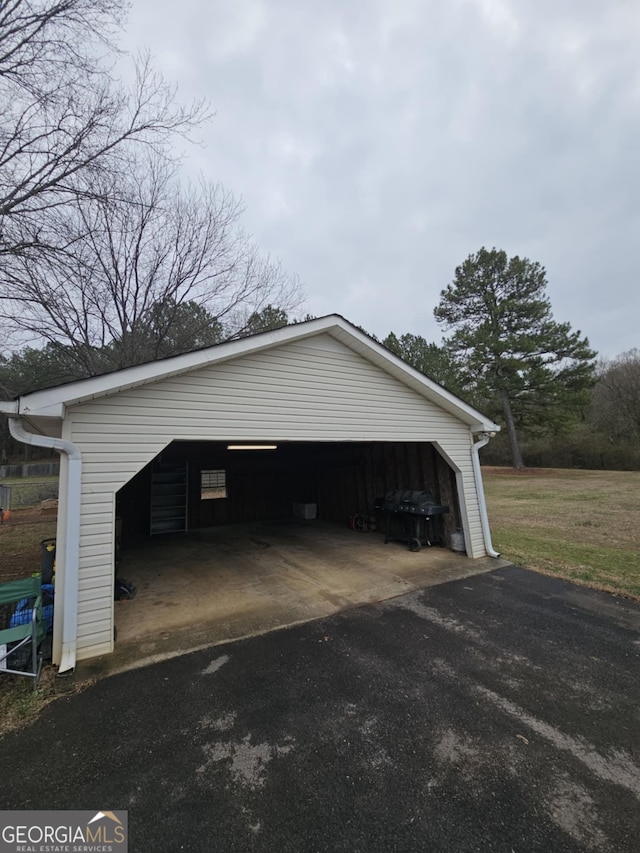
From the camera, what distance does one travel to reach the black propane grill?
6691 millimetres

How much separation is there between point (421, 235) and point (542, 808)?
78.1 feet

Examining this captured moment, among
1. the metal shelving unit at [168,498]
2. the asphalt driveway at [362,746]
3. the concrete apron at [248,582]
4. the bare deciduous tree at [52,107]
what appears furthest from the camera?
the metal shelving unit at [168,498]

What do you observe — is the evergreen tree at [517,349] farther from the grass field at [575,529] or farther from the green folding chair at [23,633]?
the green folding chair at [23,633]

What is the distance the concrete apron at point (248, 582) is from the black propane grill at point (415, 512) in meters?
0.24

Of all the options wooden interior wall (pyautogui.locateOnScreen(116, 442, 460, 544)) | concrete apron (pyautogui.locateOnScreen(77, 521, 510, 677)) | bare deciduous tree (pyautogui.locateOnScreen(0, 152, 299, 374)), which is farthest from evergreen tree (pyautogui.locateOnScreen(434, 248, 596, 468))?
concrete apron (pyautogui.locateOnScreen(77, 521, 510, 677))

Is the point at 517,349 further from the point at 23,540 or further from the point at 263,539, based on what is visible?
the point at 23,540

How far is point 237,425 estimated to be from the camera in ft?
14.7

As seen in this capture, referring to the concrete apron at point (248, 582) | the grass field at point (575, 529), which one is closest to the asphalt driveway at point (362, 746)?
the concrete apron at point (248, 582)

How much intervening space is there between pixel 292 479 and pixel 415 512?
21.0 feet

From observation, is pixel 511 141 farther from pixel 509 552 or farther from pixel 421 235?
pixel 509 552

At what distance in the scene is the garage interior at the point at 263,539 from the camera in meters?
4.41

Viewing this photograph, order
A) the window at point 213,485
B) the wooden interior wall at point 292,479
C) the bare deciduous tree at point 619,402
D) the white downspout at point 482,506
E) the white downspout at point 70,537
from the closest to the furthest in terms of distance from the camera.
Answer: the white downspout at point 70,537
the white downspout at point 482,506
the wooden interior wall at point 292,479
the window at point 213,485
the bare deciduous tree at point 619,402

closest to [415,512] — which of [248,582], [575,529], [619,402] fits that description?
[248,582]

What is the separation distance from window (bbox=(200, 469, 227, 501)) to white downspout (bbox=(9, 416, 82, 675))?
25.1ft
